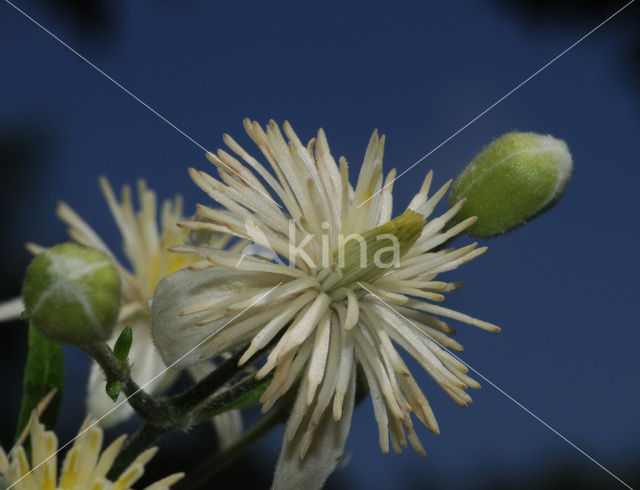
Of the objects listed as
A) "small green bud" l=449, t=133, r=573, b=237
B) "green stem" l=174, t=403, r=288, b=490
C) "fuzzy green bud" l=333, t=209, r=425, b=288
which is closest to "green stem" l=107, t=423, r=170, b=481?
"green stem" l=174, t=403, r=288, b=490

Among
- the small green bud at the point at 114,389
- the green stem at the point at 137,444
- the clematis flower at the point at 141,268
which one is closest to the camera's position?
the small green bud at the point at 114,389

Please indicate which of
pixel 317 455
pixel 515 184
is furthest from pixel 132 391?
pixel 515 184

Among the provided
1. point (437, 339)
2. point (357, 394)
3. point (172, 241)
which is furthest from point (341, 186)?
point (172, 241)

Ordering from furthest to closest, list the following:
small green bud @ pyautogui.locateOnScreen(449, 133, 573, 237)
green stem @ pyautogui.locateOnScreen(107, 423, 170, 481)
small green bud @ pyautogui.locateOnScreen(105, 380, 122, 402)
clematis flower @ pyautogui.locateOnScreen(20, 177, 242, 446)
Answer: clematis flower @ pyautogui.locateOnScreen(20, 177, 242, 446), small green bud @ pyautogui.locateOnScreen(449, 133, 573, 237), green stem @ pyautogui.locateOnScreen(107, 423, 170, 481), small green bud @ pyautogui.locateOnScreen(105, 380, 122, 402)

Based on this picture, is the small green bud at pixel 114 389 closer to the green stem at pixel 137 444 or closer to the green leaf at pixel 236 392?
the green stem at pixel 137 444

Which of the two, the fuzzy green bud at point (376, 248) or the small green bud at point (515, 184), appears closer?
the fuzzy green bud at point (376, 248)

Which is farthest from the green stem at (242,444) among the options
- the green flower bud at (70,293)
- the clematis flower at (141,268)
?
the green flower bud at (70,293)

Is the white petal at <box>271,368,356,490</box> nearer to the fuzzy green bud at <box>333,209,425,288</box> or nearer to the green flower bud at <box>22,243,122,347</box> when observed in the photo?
the fuzzy green bud at <box>333,209,425,288</box>
